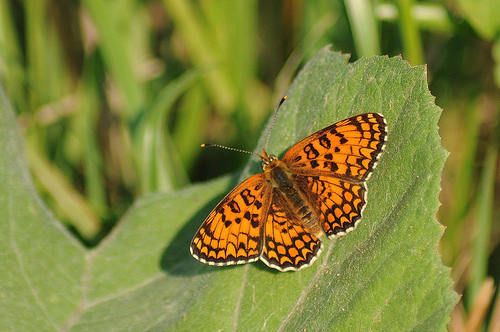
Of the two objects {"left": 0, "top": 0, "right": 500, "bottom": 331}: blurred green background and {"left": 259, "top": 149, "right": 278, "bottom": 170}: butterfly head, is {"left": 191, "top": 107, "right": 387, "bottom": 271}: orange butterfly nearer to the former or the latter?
{"left": 259, "top": 149, "right": 278, "bottom": 170}: butterfly head

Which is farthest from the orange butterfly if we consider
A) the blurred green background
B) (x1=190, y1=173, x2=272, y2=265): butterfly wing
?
the blurred green background

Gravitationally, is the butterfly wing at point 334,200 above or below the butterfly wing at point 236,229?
below

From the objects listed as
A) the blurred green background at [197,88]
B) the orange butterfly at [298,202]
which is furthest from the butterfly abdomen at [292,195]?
the blurred green background at [197,88]

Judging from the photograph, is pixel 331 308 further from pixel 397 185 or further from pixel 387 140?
pixel 387 140

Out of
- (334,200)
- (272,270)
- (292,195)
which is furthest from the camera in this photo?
(292,195)

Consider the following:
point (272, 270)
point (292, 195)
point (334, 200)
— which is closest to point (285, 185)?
point (292, 195)

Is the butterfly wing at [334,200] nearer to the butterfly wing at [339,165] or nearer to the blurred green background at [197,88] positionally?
the butterfly wing at [339,165]

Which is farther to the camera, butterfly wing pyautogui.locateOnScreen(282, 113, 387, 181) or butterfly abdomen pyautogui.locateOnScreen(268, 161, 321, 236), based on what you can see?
butterfly abdomen pyautogui.locateOnScreen(268, 161, 321, 236)

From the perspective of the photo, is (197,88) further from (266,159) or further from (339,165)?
(339,165)
